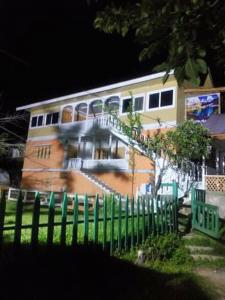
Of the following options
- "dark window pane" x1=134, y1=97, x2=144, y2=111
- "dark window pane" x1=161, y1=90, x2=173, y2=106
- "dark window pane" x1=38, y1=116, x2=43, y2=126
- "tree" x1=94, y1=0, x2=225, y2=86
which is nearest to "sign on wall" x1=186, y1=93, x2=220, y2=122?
"dark window pane" x1=161, y1=90, x2=173, y2=106

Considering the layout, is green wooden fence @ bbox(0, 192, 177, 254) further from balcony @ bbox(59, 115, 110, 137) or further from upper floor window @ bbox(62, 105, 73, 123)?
upper floor window @ bbox(62, 105, 73, 123)

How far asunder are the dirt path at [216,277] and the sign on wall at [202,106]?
16488 millimetres

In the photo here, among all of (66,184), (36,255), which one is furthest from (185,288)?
(66,184)

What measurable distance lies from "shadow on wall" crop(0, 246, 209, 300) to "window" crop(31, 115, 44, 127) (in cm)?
2709

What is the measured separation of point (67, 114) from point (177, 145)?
1389 cm

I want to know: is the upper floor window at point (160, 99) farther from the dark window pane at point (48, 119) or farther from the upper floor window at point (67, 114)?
the dark window pane at point (48, 119)

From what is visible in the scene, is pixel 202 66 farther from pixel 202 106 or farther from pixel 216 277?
pixel 202 106

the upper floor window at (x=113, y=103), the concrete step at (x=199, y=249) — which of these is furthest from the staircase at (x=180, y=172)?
the concrete step at (x=199, y=249)

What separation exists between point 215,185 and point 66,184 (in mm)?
13046

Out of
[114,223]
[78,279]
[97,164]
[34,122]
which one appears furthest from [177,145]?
[34,122]

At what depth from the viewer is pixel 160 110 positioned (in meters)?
23.8

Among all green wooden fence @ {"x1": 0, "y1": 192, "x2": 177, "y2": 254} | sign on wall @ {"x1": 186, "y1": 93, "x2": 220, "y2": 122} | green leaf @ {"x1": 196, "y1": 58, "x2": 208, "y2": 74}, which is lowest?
green wooden fence @ {"x1": 0, "y1": 192, "x2": 177, "y2": 254}

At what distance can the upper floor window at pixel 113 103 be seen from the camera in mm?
26163

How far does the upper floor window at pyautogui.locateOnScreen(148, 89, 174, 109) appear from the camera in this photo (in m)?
→ 23.5
